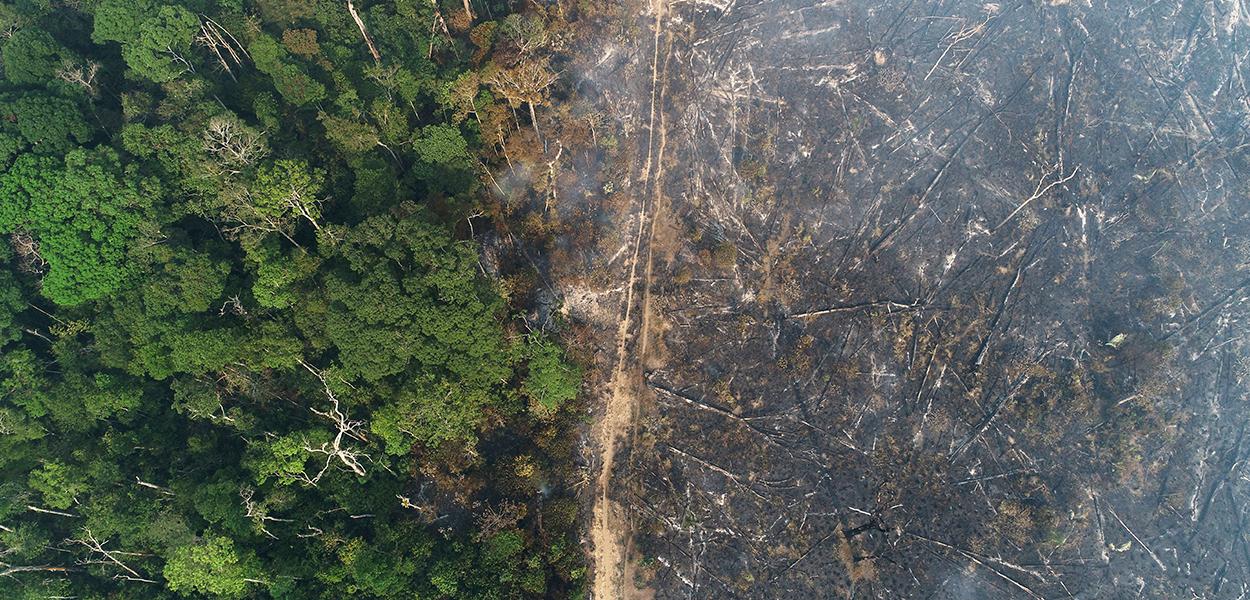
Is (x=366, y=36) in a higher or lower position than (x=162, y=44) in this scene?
lower

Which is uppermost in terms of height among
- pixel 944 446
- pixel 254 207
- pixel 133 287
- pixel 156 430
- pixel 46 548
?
pixel 254 207

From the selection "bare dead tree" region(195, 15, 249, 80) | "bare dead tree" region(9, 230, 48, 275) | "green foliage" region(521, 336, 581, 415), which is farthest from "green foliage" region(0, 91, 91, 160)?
"green foliage" region(521, 336, 581, 415)

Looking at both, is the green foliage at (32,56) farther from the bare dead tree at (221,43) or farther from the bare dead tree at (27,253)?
the bare dead tree at (27,253)

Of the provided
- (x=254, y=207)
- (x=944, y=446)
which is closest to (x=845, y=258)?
(x=944, y=446)

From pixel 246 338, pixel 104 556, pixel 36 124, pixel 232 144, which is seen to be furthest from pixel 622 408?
pixel 36 124

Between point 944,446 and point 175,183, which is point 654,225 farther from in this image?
point 175,183

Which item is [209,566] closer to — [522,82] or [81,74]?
[81,74]
